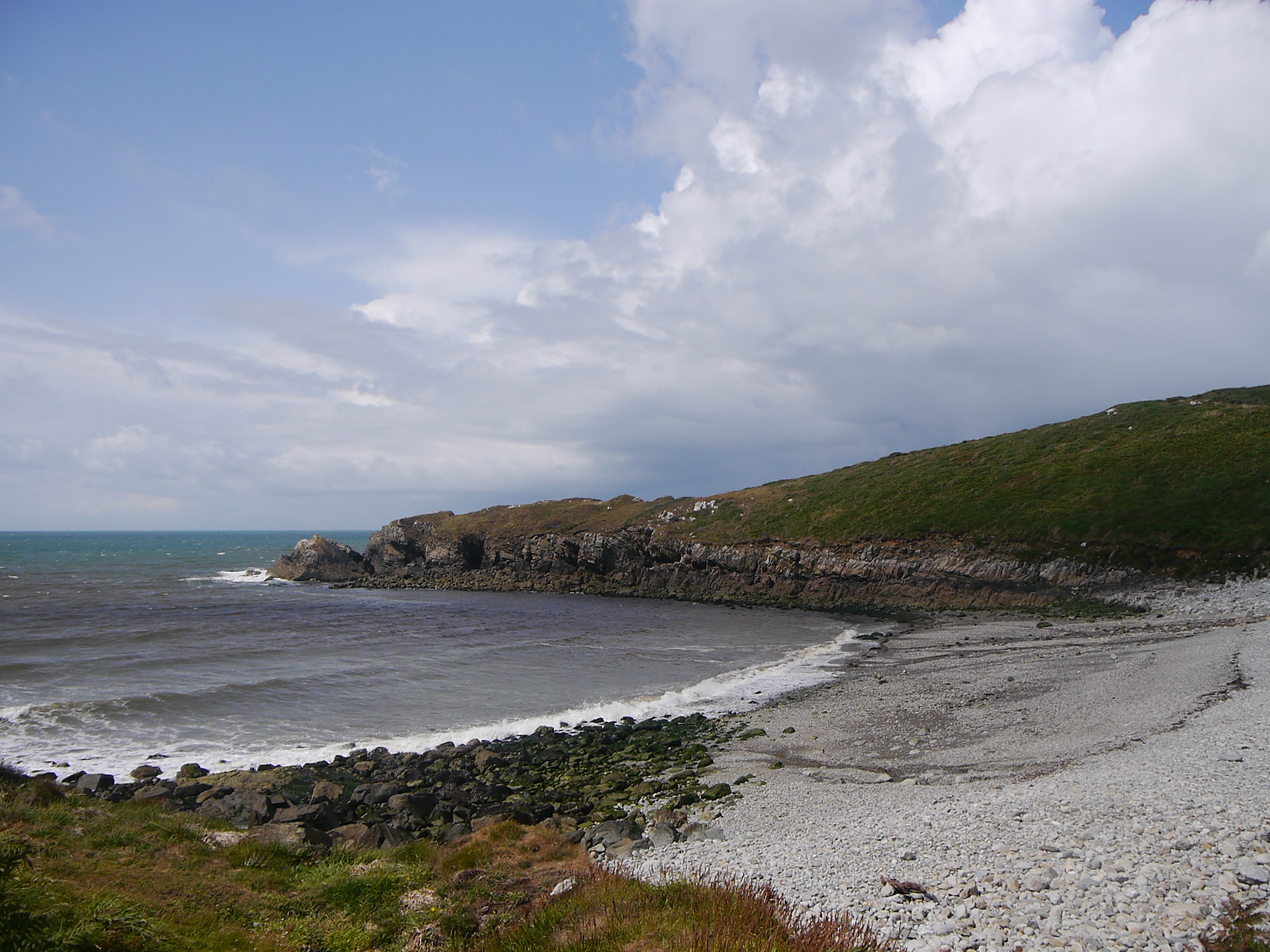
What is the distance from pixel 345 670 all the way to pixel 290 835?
22.7 metres

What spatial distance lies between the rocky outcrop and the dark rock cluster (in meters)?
85.4

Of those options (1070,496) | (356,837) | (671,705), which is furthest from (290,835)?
(1070,496)

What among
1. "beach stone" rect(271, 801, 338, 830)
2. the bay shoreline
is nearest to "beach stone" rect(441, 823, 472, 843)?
the bay shoreline

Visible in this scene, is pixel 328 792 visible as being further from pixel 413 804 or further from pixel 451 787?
pixel 451 787

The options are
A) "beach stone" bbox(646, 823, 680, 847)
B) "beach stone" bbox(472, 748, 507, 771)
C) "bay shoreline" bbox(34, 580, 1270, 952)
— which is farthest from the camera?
"beach stone" bbox(472, 748, 507, 771)

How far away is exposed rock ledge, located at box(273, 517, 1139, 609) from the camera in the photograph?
50625mm

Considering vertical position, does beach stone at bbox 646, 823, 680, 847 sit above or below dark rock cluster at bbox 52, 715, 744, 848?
above

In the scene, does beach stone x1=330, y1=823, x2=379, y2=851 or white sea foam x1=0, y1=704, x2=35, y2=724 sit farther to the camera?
white sea foam x1=0, y1=704, x2=35, y2=724

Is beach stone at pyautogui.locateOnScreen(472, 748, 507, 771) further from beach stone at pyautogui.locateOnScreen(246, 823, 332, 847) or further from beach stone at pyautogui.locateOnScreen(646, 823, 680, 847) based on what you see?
beach stone at pyautogui.locateOnScreen(646, 823, 680, 847)

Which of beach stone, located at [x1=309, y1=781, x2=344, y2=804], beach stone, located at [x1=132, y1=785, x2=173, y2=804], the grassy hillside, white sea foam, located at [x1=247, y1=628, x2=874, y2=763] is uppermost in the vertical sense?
the grassy hillside

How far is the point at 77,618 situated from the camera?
48719 millimetres

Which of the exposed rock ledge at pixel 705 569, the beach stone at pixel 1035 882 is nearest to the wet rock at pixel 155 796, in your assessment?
the beach stone at pixel 1035 882

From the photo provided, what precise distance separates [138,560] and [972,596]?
14754cm

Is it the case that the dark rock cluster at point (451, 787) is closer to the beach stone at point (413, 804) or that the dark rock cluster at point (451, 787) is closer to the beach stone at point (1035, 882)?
the beach stone at point (413, 804)
